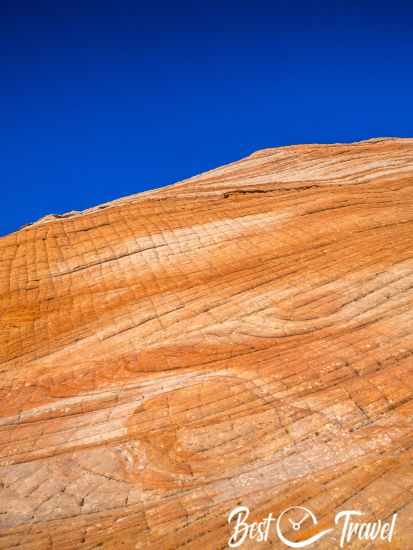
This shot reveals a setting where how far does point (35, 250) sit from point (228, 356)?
654 centimetres

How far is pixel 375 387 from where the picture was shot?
8812mm

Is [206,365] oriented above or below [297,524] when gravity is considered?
above

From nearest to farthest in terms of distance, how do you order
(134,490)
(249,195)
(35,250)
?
1. (134,490)
2. (35,250)
3. (249,195)

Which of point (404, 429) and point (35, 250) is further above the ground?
point (35, 250)

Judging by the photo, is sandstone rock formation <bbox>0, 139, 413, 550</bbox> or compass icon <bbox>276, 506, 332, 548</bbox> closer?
compass icon <bbox>276, 506, 332, 548</bbox>

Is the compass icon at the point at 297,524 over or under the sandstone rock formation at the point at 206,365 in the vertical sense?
under

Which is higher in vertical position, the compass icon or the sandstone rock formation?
the sandstone rock formation

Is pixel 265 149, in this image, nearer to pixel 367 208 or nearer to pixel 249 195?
pixel 249 195

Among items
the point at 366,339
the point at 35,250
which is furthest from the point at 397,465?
the point at 35,250

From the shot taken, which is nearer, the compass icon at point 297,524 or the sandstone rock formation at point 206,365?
the compass icon at point 297,524

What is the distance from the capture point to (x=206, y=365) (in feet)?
32.1

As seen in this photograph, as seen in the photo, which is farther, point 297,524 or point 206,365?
point 206,365

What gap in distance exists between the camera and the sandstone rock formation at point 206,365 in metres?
6.81

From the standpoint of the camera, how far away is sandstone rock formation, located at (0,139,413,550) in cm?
681
